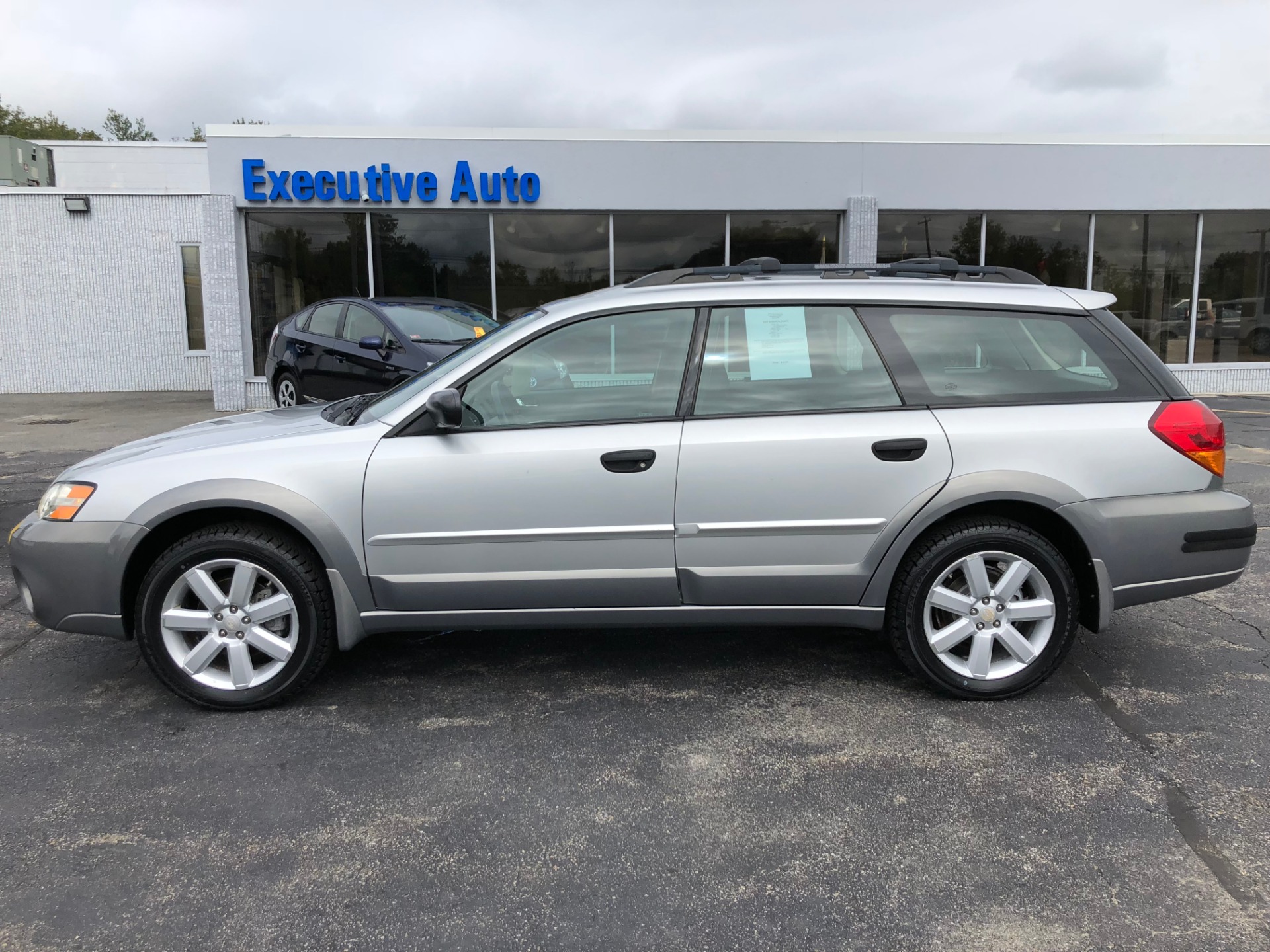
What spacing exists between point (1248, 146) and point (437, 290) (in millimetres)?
13086

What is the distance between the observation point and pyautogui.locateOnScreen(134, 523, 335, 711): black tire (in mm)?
3459

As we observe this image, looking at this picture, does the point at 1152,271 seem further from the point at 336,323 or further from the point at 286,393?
the point at 286,393

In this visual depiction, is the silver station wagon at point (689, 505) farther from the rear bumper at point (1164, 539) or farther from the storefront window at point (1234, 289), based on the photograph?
the storefront window at point (1234, 289)

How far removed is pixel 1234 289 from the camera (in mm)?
15781

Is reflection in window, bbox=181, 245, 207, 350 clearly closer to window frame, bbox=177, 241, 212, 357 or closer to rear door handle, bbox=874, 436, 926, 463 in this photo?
window frame, bbox=177, 241, 212, 357

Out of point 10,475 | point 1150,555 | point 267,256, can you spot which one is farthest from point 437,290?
point 1150,555

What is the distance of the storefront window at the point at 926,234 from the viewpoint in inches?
586

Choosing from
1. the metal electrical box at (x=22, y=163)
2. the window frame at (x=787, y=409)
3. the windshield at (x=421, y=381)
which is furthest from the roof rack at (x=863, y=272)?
the metal electrical box at (x=22, y=163)

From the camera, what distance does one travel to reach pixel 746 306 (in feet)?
12.1

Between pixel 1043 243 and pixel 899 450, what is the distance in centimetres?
1349

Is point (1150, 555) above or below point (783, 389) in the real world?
below

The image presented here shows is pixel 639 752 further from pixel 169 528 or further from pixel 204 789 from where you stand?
pixel 169 528

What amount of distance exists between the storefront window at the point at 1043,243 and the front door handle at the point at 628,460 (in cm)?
1313

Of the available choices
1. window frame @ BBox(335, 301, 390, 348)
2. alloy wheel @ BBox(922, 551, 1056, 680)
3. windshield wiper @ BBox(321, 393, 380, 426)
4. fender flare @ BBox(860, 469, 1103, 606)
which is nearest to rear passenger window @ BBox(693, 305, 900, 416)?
fender flare @ BBox(860, 469, 1103, 606)
